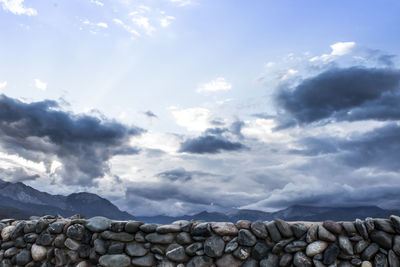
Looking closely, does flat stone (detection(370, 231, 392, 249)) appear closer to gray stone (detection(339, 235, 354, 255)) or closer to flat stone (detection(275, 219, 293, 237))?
gray stone (detection(339, 235, 354, 255))

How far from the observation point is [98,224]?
920 cm

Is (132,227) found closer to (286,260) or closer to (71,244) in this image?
(71,244)

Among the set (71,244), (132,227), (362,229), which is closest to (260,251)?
(362,229)

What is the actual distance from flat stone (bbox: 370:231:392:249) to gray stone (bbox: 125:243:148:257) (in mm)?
4940

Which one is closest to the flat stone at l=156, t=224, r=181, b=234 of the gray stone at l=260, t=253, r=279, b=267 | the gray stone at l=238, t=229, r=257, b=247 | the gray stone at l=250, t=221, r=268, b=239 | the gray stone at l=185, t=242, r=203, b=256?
the gray stone at l=185, t=242, r=203, b=256

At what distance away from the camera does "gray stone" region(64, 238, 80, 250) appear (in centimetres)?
924

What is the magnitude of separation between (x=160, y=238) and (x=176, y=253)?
0.52 m

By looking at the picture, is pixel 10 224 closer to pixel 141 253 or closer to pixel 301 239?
pixel 141 253

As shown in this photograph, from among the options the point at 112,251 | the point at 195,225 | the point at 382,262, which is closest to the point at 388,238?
the point at 382,262

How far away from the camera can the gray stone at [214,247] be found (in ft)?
26.4

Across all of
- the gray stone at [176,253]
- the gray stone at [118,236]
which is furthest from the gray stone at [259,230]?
the gray stone at [118,236]

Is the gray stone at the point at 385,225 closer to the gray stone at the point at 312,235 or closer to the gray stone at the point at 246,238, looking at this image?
the gray stone at the point at 312,235

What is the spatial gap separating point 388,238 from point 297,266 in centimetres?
191

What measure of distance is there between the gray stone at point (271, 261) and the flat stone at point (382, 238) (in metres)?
1.99
